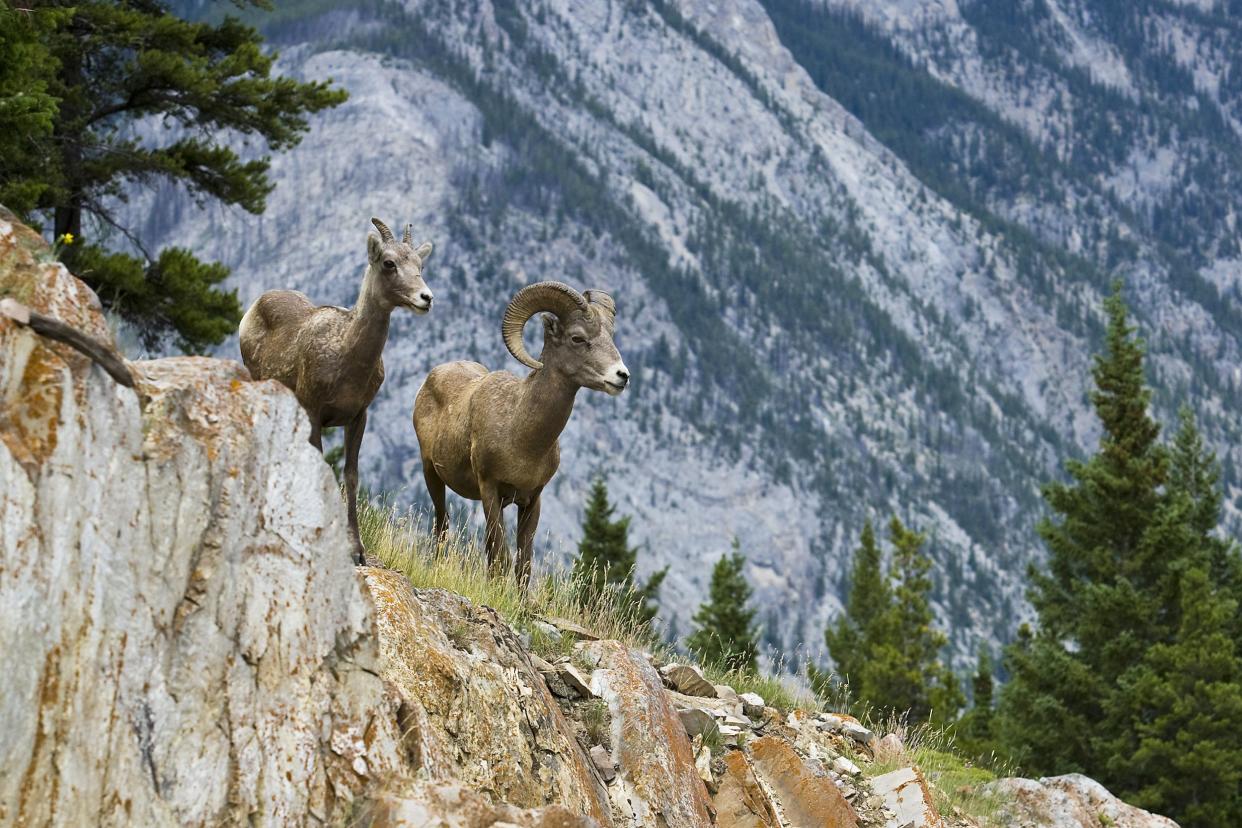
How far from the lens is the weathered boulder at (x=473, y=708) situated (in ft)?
23.1

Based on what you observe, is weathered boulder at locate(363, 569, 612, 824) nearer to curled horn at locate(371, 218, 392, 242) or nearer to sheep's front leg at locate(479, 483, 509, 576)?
curled horn at locate(371, 218, 392, 242)

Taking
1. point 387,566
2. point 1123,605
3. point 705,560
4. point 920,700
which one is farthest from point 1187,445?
point 705,560

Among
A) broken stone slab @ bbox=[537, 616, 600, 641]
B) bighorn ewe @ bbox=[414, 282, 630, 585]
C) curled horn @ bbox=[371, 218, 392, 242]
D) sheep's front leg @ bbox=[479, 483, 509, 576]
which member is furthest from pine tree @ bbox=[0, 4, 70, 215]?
broken stone slab @ bbox=[537, 616, 600, 641]

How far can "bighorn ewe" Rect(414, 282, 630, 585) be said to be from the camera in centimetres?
1129

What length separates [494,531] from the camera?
37.3 ft

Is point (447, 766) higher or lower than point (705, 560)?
higher

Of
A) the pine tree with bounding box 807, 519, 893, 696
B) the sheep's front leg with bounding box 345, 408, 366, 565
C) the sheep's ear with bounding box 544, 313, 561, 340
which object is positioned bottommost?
the pine tree with bounding box 807, 519, 893, 696

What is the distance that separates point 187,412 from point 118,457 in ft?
1.53

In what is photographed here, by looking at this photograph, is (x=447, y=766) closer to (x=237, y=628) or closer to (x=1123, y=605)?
(x=237, y=628)

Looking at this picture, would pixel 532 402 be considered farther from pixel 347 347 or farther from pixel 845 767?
pixel 845 767

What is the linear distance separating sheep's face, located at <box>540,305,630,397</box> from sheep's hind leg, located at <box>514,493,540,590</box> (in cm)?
104

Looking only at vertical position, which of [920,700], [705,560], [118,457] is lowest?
[705,560]

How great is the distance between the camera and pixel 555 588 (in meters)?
11.0

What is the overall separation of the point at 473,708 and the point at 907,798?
4245 mm
